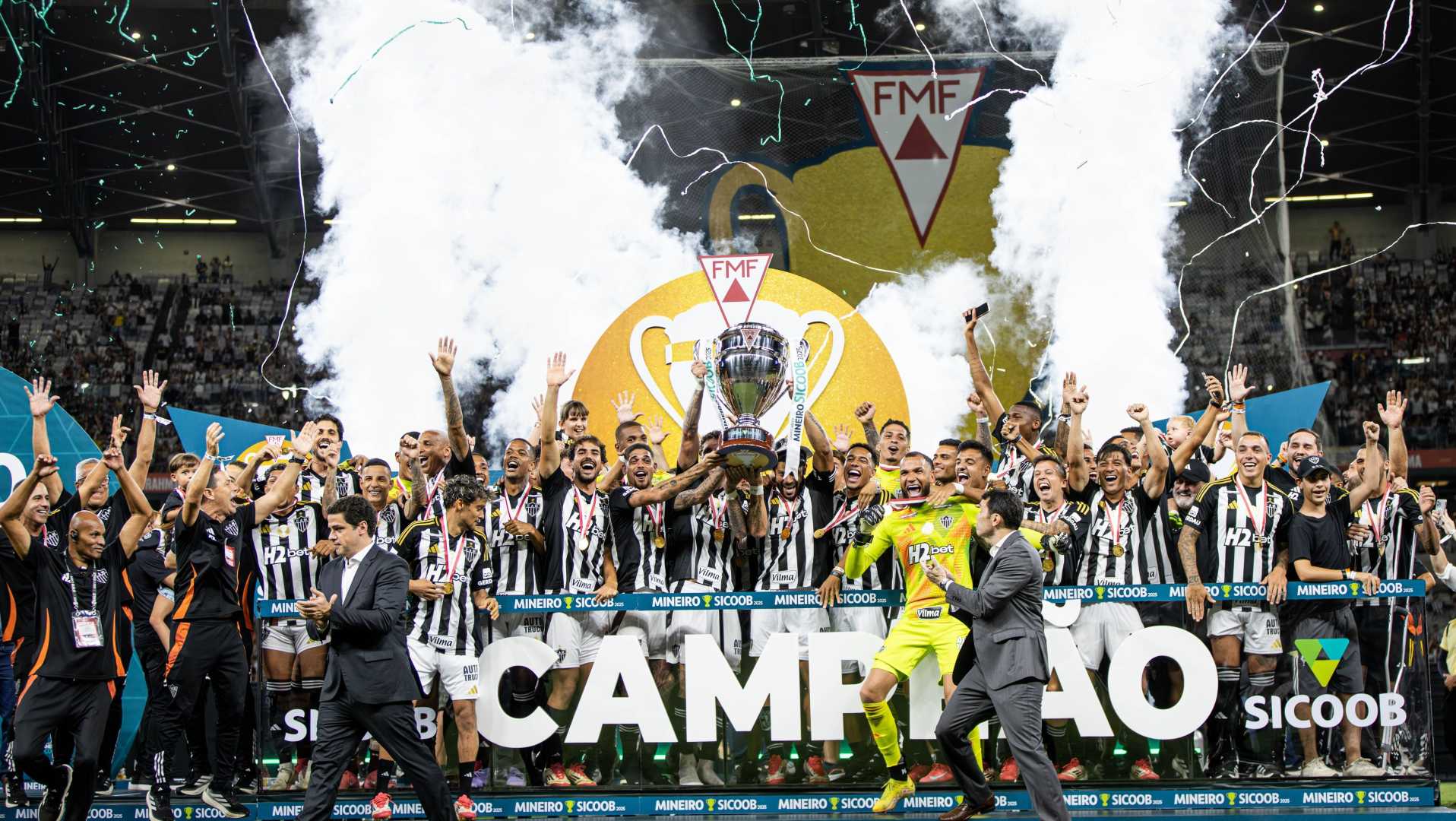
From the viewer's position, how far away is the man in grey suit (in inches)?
239

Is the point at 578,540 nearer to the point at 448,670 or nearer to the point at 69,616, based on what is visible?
the point at 448,670

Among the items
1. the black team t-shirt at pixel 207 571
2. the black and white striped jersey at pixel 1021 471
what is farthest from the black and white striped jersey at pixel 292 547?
the black and white striped jersey at pixel 1021 471

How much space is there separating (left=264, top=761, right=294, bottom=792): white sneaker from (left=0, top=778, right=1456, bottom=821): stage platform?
55 mm

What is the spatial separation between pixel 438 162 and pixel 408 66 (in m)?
1.01

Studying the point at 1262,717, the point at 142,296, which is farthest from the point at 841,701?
the point at 142,296

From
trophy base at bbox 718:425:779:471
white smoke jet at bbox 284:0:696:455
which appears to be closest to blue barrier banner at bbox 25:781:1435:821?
trophy base at bbox 718:425:779:471

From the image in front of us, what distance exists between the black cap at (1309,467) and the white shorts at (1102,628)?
4.31ft

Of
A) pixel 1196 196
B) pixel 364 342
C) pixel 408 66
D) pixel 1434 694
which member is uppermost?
pixel 408 66

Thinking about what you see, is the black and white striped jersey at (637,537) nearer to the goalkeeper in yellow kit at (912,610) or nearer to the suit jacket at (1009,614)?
the goalkeeper in yellow kit at (912,610)

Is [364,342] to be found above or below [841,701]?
above

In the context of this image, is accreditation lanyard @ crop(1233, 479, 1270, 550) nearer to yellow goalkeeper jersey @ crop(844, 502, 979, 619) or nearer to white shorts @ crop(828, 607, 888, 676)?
yellow goalkeeper jersey @ crop(844, 502, 979, 619)

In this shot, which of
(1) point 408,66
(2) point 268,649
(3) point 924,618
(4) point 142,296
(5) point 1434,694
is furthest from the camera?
(4) point 142,296

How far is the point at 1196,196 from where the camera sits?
14422 millimetres

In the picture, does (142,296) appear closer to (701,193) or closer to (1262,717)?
(701,193)
